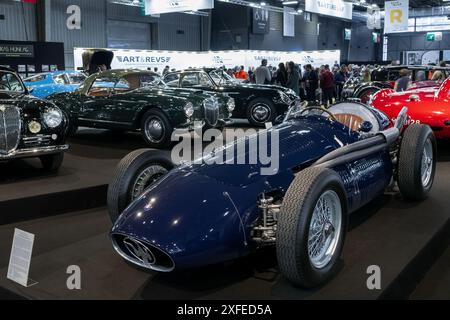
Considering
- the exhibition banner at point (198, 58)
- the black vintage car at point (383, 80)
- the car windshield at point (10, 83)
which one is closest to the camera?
the car windshield at point (10, 83)

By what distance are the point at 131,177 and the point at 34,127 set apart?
2.56 m

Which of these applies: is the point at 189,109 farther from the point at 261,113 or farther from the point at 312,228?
the point at 312,228

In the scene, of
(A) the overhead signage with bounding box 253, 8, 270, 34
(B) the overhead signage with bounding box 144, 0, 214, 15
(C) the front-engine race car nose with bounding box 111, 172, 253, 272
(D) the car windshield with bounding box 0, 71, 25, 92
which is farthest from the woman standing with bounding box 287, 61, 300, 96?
(A) the overhead signage with bounding box 253, 8, 270, 34

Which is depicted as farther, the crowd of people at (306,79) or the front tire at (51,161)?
the crowd of people at (306,79)

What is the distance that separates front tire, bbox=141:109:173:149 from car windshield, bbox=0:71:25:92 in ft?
6.41

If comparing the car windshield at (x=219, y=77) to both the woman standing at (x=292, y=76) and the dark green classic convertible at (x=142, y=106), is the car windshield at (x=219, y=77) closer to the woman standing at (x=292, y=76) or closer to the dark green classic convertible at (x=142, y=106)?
the dark green classic convertible at (x=142, y=106)

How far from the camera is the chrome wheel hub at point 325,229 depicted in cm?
296

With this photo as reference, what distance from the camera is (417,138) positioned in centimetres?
442

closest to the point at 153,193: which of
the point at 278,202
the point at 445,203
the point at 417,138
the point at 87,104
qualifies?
the point at 278,202

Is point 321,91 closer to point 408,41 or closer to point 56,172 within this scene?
point 56,172

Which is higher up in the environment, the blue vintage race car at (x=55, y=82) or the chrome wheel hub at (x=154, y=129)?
the blue vintage race car at (x=55, y=82)

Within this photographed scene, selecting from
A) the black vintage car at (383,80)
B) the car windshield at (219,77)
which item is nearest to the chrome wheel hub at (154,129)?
the car windshield at (219,77)

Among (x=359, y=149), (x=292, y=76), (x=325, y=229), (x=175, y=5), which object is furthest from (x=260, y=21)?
(x=325, y=229)

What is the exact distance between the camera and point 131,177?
3633 mm
